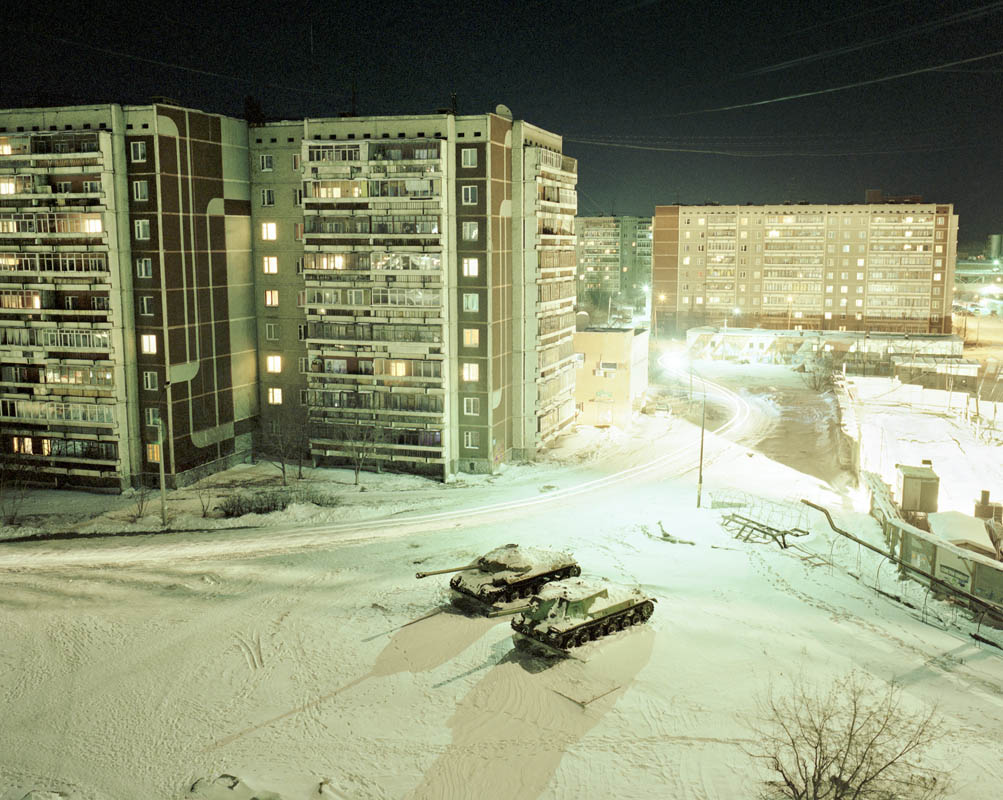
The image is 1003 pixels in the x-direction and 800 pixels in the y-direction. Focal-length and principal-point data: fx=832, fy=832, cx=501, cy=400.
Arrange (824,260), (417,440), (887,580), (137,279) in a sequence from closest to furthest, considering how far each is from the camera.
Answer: (887,580) → (137,279) → (417,440) → (824,260)

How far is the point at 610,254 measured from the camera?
179 meters

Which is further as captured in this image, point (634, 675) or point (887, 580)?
point (887, 580)

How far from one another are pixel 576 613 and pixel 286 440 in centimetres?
2706

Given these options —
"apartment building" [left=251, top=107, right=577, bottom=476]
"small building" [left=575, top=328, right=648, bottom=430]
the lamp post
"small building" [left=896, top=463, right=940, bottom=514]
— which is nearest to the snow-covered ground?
the lamp post

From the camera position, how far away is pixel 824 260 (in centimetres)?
11444

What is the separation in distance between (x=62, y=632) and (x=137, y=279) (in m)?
22.5

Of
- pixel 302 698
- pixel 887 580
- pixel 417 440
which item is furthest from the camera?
pixel 417 440

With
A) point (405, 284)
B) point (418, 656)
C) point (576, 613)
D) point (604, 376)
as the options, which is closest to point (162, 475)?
point (405, 284)

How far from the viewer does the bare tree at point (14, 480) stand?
4306 cm

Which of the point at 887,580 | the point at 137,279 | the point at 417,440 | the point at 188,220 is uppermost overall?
the point at 188,220

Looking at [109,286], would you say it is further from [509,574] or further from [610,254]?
[610,254]

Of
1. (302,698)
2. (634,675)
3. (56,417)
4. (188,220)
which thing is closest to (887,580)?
(634,675)

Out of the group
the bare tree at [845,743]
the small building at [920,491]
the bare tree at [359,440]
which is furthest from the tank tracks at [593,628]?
the bare tree at [359,440]

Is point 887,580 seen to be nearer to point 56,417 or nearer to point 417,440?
point 417,440
